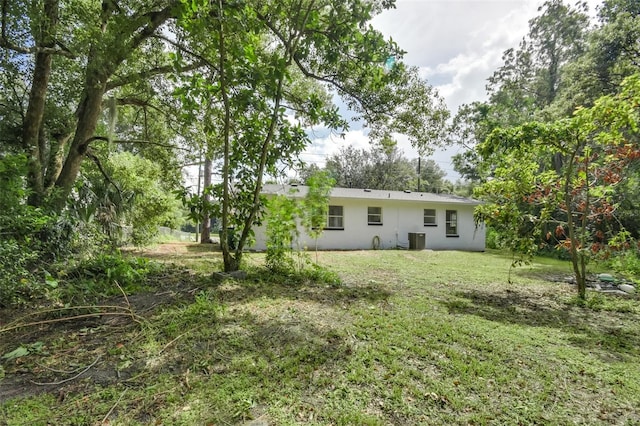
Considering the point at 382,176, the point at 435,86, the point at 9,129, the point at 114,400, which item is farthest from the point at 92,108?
the point at 382,176

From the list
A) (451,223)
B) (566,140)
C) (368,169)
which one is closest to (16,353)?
(566,140)

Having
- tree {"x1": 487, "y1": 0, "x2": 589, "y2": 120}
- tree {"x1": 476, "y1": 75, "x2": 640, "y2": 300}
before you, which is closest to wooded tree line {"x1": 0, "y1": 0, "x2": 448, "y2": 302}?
tree {"x1": 476, "y1": 75, "x2": 640, "y2": 300}

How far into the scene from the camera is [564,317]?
4297 millimetres

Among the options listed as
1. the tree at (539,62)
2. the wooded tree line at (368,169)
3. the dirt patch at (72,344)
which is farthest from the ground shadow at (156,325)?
the wooded tree line at (368,169)

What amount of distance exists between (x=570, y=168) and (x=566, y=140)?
493mm

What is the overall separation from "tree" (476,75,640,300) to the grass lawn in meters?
1.43

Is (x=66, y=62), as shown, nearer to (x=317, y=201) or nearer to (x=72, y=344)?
(x=317, y=201)

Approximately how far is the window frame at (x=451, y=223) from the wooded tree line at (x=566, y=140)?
2543mm

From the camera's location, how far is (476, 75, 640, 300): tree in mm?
4293

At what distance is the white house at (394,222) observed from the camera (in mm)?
12773

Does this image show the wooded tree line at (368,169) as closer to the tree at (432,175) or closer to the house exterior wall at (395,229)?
the tree at (432,175)

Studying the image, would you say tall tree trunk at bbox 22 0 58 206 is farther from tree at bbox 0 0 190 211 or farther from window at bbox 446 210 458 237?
window at bbox 446 210 458 237

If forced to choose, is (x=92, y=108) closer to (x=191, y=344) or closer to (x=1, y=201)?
(x=1, y=201)

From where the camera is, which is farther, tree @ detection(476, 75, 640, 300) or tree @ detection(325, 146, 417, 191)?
tree @ detection(325, 146, 417, 191)
